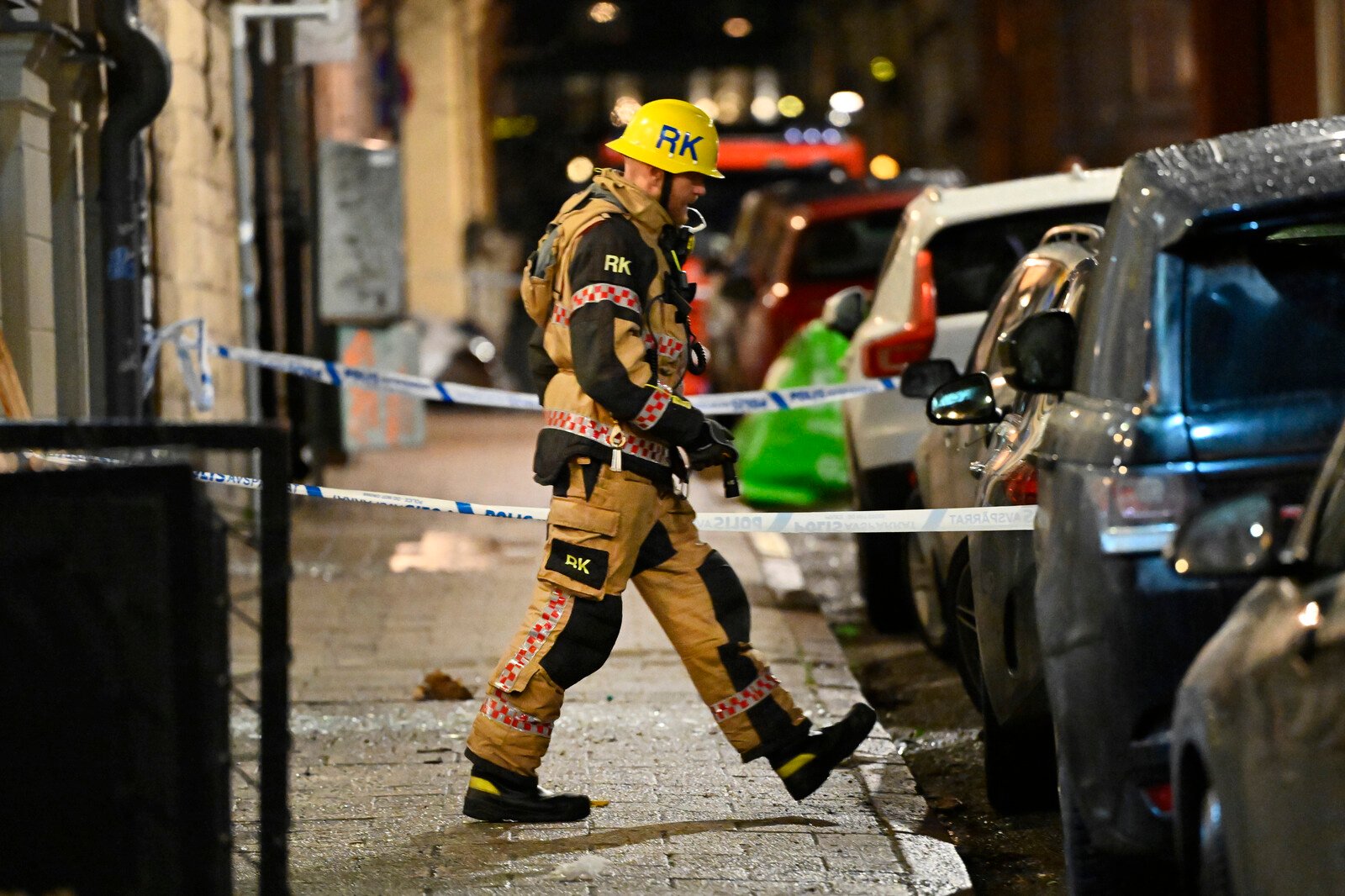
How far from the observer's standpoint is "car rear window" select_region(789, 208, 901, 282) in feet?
47.6

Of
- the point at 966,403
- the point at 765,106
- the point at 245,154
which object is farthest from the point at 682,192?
the point at 765,106

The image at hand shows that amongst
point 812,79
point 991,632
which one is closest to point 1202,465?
point 991,632

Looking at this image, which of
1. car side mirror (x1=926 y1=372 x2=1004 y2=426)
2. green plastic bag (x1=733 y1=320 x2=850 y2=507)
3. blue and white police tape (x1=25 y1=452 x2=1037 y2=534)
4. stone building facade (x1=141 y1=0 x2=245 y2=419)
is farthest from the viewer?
green plastic bag (x1=733 y1=320 x2=850 y2=507)

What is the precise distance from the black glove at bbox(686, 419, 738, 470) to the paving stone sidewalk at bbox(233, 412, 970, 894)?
95cm

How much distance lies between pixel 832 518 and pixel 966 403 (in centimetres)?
54

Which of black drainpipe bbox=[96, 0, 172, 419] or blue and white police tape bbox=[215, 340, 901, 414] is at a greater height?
black drainpipe bbox=[96, 0, 172, 419]

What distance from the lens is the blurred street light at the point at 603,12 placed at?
8566cm

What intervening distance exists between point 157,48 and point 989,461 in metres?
4.51

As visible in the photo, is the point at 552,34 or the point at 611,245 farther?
the point at 552,34

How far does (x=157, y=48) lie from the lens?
9008 millimetres

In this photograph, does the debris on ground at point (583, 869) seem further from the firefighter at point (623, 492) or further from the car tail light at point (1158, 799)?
the car tail light at point (1158, 799)

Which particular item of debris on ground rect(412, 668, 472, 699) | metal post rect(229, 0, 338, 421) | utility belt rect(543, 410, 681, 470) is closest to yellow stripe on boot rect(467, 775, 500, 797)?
utility belt rect(543, 410, 681, 470)

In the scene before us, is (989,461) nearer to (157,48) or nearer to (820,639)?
(820,639)

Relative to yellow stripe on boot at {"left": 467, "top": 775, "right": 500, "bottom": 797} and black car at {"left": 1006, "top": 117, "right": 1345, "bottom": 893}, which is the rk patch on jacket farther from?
black car at {"left": 1006, "top": 117, "right": 1345, "bottom": 893}
